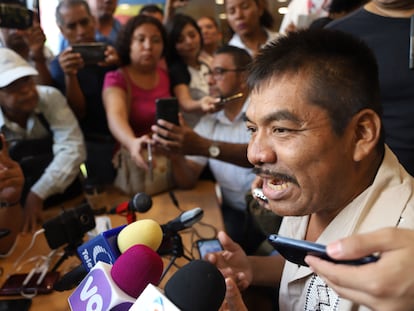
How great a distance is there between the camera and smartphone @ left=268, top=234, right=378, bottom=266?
Answer: 1.65 ft

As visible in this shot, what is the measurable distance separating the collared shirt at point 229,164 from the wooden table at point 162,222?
0.30 ft

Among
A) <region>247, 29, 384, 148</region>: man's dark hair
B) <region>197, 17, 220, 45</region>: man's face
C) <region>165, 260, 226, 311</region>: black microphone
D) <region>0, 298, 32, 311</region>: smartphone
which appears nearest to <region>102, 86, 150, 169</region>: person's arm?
<region>0, 298, 32, 311</region>: smartphone

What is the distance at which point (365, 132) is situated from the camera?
2.61 feet

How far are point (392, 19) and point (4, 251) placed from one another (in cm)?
157

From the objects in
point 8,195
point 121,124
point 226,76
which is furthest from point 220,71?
point 8,195

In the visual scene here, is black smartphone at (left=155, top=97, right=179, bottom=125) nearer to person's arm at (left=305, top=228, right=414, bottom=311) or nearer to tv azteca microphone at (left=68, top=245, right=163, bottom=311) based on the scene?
tv azteca microphone at (left=68, top=245, right=163, bottom=311)

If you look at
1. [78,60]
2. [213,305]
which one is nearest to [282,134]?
[213,305]

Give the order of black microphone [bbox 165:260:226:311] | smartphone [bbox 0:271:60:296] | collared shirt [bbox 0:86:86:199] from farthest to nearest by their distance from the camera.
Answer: collared shirt [bbox 0:86:86:199]
smartphone [bbox 0:271:60:296]
black microphone [bbox 165:260:226:311]

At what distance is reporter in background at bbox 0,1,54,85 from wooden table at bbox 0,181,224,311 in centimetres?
73

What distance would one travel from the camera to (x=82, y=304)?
0.71 metres

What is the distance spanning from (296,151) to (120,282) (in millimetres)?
405

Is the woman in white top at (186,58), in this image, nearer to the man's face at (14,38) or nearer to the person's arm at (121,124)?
the person's arm at (121,124)

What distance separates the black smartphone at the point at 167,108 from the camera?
1.59 meters

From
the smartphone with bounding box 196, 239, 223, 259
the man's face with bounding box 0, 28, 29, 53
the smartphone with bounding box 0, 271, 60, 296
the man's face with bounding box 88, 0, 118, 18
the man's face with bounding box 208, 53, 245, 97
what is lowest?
the smartphone with bounding box 0, 271, 60, 296
